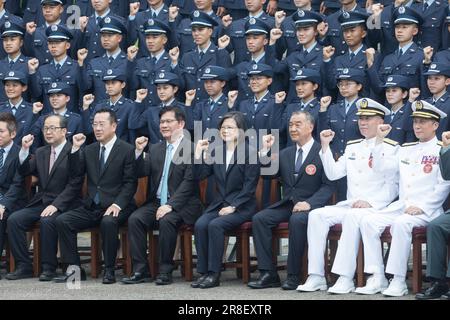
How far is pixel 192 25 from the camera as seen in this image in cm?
1376

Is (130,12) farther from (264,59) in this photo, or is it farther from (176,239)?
(176,239)

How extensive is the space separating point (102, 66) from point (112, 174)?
6.75 ft

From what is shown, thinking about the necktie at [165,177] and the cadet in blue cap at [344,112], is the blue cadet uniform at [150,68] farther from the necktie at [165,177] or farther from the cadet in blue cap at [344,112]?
the cadet in blue cap at [344,112]

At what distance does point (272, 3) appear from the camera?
48.0ft

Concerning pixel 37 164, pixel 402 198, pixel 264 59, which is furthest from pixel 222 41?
pixel 402 198

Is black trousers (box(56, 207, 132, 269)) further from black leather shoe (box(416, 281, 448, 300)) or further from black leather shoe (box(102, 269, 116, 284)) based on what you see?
black leather shoe (box(416, 281, 448, 300))

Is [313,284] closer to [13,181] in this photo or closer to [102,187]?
[102,187]

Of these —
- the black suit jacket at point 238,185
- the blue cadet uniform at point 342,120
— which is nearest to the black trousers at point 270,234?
the black suit jacket at point 238,185

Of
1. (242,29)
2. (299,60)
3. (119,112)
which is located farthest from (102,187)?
(242,29)

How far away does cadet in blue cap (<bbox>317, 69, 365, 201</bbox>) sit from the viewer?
39.9 feet

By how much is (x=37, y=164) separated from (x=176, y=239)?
1756 mm

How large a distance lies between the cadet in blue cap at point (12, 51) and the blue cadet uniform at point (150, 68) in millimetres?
1313

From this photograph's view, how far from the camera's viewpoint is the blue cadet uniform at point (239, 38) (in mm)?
13898

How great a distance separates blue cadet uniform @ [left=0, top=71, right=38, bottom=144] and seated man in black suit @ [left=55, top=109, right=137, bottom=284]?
1269mm
